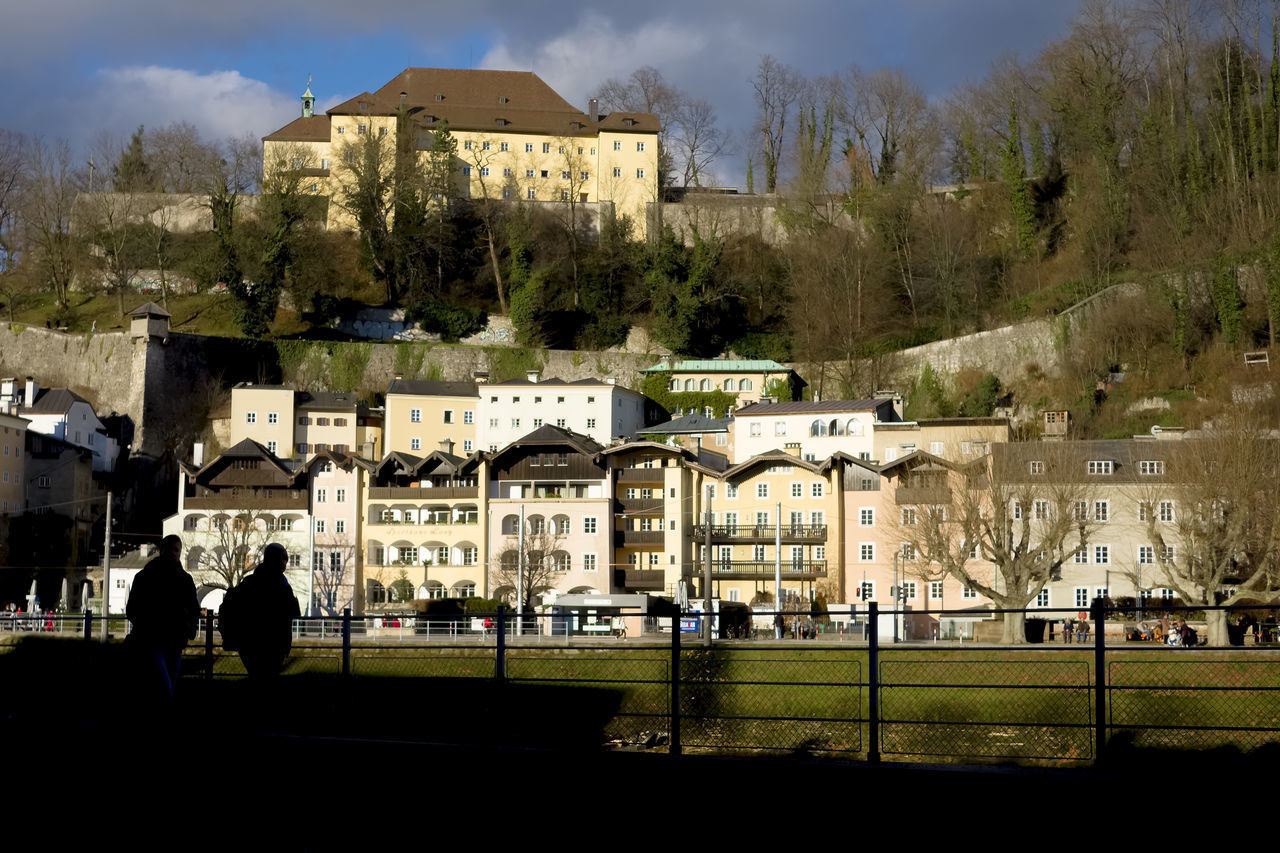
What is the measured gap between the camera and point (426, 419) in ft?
224

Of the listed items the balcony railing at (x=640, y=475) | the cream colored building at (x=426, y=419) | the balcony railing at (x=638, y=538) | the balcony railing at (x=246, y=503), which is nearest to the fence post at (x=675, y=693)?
the balcony railing at (x=638, y=538)

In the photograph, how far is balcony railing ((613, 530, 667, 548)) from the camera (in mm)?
59469

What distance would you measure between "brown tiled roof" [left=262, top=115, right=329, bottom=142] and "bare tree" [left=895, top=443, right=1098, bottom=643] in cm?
5549

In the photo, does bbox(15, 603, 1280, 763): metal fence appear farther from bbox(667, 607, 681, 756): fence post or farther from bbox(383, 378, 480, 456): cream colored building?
bbox(383, 378, 480, 456): cream colored building

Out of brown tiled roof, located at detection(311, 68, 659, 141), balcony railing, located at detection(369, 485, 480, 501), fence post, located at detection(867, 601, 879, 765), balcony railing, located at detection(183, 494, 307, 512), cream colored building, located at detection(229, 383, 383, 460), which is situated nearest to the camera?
fence post, located at detection(867, 601, 879, 765)

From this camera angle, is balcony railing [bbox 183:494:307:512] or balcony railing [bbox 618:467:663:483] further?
balcony railing [bbox 183:494:307:512]

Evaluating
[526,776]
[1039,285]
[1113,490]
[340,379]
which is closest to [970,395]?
[1039,285]

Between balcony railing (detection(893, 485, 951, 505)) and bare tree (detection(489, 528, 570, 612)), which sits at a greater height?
balcony railing (detection(893, 485, 951, 505))

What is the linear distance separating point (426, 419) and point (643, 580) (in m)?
15.9

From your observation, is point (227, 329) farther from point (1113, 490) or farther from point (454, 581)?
point (1113, 490)

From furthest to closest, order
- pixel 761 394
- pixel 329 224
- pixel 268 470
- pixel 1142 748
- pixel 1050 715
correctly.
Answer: pixel 329 224 → pixel 761 394 → pixel 268 470 → pixel 1050 715 → pixel 1142 748

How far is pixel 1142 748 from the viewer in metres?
17.9

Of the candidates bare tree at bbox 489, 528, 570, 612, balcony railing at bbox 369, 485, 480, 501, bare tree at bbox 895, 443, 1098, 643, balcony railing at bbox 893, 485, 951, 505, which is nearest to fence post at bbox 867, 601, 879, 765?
bare tree at bbox 895, 443, 1098, 643

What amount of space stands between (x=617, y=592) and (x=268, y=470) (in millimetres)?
17600
